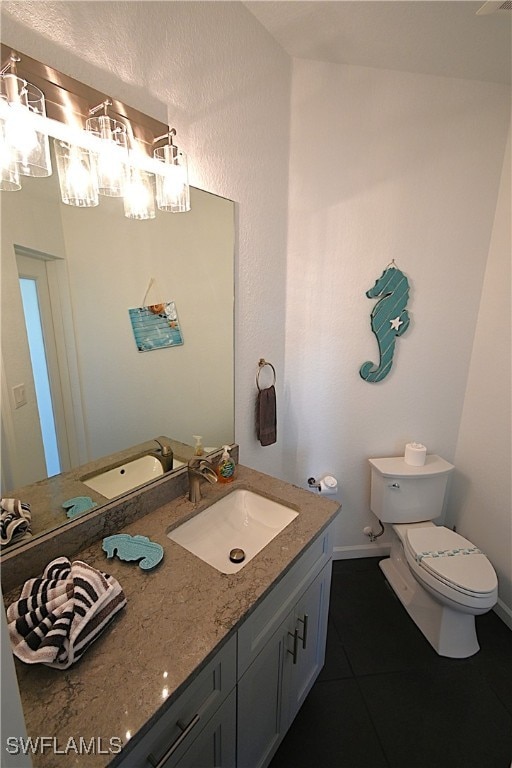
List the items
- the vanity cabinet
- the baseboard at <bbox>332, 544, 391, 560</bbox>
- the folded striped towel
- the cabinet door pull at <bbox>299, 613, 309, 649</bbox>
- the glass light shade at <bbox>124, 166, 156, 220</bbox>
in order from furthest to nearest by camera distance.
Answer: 1. the baseboard at <bbox>332, 544, 391, 560</bbox>
2. the cabinet door pull at <bbox>299, 613, 309, 649</bbox>
3. the glass light shade at <bbox>124, 166, 156, 220</bbox>
4. the folded striped towel
5. the vanity cabinet

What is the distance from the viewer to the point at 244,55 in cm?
135

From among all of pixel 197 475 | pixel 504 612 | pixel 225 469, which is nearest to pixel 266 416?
pixel 225 469

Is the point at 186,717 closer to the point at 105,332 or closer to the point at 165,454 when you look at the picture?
the point at 165,454

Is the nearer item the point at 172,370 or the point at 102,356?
the point at 102,356

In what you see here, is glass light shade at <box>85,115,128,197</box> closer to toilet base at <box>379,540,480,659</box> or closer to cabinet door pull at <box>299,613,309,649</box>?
cabinet door pull at <box>299,613,309,649</box>

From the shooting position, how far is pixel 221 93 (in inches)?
51.1

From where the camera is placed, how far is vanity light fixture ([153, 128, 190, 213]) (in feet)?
3.64

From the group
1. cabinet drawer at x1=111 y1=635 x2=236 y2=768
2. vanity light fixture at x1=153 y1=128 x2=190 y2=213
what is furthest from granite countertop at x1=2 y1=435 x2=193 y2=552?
vanity light fixture at x1=153 y1=128 x2=190 y2=213

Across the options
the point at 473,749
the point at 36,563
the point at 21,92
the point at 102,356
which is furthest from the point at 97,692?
the point at 473,749

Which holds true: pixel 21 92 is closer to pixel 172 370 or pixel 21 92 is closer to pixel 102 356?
pixel 102 356

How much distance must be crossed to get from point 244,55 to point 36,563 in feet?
6.34

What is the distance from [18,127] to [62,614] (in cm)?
109

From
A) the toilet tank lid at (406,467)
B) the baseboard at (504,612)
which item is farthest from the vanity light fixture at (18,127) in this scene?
the baseboard at (504,612)

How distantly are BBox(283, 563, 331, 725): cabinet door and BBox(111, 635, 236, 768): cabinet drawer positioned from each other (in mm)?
371
